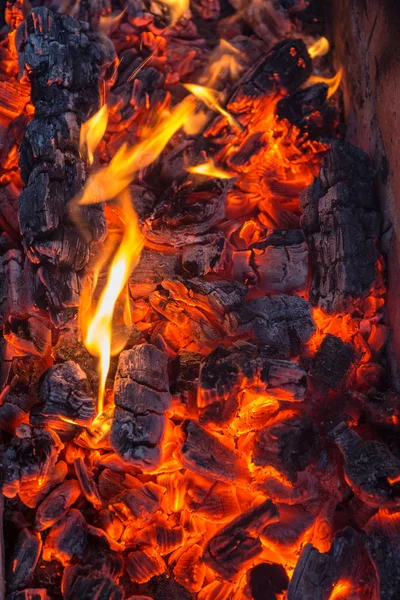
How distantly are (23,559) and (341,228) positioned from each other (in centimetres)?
184

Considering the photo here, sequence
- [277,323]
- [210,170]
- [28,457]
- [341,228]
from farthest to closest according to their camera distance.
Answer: [210,170]
[341,228]
[277,323]
[28,457]

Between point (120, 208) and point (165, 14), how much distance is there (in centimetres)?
136

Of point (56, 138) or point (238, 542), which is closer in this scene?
point (238, 542)

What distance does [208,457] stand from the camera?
188 centimetres

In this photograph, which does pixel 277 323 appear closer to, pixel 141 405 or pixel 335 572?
pixel 141 405

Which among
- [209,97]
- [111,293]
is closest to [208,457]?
[111,293]

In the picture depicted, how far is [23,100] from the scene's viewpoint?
2707 mm

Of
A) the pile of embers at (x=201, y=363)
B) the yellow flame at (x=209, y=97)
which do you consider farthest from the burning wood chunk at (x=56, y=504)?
the yellow flame at (x=209, y=97)

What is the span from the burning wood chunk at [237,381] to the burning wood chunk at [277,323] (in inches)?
6.1

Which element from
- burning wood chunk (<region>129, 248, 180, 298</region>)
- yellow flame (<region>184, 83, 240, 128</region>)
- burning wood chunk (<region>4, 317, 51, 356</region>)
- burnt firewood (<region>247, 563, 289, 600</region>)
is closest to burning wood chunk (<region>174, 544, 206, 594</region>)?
burnt firewood (<region>247, 563, 289, 600</region>)

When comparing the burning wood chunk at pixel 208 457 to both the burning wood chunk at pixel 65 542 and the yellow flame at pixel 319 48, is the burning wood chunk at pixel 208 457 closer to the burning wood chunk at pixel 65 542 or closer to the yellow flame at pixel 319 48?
the burning wood chunk at pixel 65 542

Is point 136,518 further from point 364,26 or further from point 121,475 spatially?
point 364,26

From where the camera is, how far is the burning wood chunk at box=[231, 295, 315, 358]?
7.04ft

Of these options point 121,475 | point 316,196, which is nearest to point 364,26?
point 316,196
